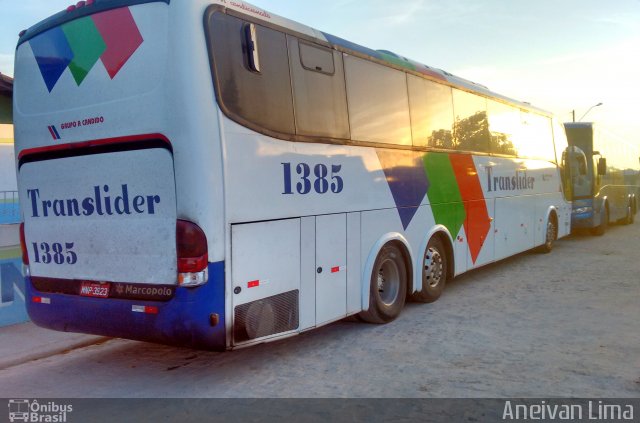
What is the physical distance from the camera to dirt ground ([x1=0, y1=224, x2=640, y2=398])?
15.8 feet

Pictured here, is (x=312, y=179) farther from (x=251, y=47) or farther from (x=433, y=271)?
(x=433, y=271)

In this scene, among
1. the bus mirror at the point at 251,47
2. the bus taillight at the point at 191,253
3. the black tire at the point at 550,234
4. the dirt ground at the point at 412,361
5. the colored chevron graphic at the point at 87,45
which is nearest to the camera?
the bus taillight at the point at 191,253

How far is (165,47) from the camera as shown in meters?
4.68

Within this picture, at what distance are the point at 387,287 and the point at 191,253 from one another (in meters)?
3.26

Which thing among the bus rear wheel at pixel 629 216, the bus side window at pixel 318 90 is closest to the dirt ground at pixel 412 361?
the bus side window at pixel 318 90

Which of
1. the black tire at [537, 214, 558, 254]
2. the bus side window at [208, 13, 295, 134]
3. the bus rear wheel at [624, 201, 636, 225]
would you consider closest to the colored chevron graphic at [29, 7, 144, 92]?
the bus side window at [208, 13, 295, 134]

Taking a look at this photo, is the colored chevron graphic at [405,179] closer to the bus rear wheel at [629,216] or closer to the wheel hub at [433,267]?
the wheel hub at [433,267]

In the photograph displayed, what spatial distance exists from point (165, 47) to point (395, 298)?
4.16 meters

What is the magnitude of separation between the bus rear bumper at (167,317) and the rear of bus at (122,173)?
0.01 meters

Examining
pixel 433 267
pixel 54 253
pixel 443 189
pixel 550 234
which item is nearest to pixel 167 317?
pixel 54 253

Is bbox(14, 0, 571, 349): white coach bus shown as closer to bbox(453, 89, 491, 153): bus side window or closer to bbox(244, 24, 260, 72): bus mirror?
bbox(244, 24, 260, 72): bus mirror

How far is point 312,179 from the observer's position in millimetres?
5758

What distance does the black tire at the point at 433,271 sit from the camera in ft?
26.0

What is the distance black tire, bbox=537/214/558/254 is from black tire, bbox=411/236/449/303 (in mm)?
5838
